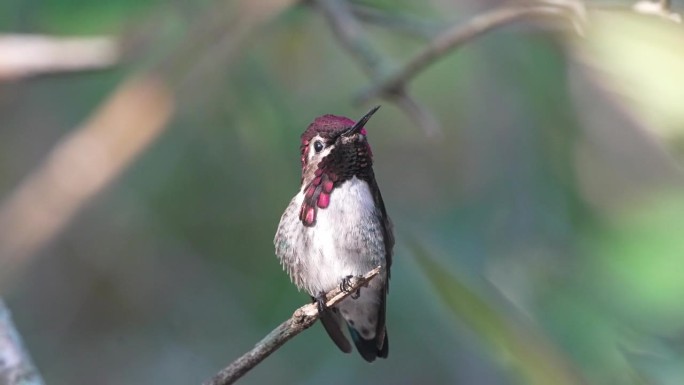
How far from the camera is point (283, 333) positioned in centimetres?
96

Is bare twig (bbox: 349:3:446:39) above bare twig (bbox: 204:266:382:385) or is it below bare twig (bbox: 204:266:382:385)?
below

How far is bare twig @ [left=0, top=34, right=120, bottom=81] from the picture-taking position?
2402 mm

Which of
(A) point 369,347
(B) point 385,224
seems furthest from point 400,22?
(B) point 385,224

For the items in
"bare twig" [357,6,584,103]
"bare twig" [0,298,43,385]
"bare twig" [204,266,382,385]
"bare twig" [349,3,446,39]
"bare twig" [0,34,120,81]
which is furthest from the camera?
"bare twig" [349,3,446,39]

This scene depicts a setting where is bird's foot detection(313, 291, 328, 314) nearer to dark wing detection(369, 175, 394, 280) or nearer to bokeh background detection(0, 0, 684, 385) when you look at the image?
dark wing detection(369, 175, 394, 280)

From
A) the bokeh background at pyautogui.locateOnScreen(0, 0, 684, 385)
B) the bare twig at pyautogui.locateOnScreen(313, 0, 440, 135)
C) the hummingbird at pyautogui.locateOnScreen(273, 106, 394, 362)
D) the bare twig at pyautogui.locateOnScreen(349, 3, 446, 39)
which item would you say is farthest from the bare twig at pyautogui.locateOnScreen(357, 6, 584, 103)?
the hummingbird at pyautogui.locateOnScreen(273, 106, 394, 362)

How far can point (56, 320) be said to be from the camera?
344 centimetres

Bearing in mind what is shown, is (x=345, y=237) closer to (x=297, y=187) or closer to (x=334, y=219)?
(x=334, y=219)

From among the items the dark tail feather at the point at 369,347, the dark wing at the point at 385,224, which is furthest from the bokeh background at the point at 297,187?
the dark wing at the point at 385,224

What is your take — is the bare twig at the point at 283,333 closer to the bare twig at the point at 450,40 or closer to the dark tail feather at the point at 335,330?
the dark tail feather at the point at 335,330

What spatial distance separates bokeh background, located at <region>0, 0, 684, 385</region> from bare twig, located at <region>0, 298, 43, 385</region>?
797mm

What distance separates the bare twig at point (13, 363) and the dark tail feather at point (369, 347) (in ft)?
1.29

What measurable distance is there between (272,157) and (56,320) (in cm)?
115

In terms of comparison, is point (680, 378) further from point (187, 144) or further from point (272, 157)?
point (187, 144)
